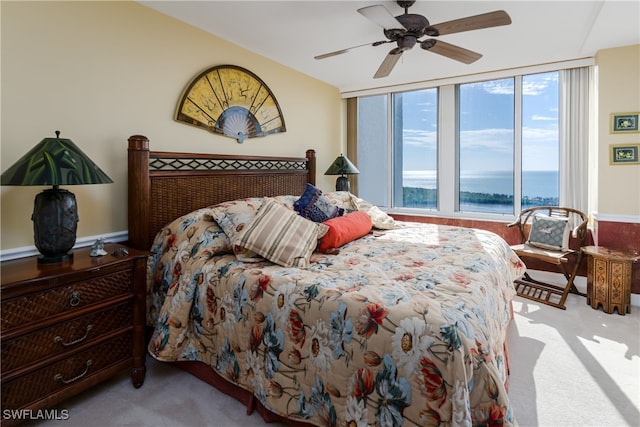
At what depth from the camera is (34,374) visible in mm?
1593

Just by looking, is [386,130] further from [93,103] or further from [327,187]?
[93,103]

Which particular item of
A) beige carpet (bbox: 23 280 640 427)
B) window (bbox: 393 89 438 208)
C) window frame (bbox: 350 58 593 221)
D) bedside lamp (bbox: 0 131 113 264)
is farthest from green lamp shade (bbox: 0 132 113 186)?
window (bbox: 393 89 438 208)

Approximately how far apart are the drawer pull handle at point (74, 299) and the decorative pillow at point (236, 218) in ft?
2.70

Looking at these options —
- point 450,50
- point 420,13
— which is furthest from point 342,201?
point 420,13

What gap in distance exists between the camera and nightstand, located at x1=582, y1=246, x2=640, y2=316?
3080 mm

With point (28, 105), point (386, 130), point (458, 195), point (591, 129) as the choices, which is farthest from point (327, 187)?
point (28, 105)

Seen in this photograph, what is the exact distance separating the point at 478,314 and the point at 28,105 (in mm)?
2593

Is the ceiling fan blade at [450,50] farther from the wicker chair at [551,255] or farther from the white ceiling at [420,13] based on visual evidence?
the wicker chair at [551,255]

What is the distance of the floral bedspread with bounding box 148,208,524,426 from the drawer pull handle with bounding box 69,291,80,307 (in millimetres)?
475

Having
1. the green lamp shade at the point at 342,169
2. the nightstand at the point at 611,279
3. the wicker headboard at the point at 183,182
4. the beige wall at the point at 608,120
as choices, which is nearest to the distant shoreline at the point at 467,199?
the beige wall at the point at 608,120

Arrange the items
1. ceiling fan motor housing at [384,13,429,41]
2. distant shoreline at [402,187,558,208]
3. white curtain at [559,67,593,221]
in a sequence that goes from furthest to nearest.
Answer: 1. distant shoreline at [402,187,558,208]
2. white curtain at [559,67,593,221]
3. ceiling fan motor housing at [384,13,429,41]

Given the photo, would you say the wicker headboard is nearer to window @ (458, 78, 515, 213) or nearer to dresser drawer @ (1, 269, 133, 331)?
dresser drawer @ (1, 269, 133, 331)

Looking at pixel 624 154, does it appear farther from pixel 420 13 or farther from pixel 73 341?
pixel 73 341

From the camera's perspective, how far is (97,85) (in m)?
2.26
